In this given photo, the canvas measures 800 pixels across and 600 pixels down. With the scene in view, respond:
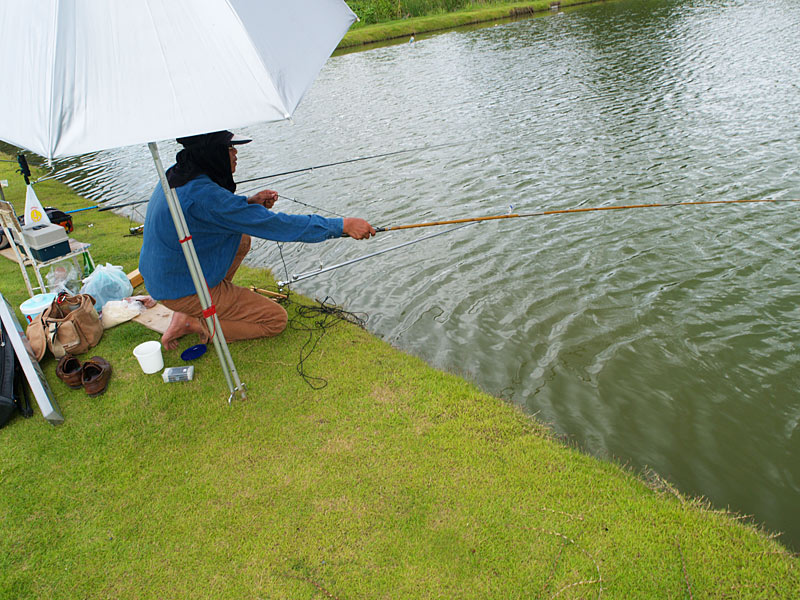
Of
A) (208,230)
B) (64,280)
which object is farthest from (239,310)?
(64,280)

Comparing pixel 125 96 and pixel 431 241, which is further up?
pixel 125 96

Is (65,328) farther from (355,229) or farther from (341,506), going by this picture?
(341,506)

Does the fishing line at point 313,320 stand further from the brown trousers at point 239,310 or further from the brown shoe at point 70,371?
the brown shoe at point 70,371

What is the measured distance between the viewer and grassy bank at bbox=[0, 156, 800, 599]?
8.52 ft

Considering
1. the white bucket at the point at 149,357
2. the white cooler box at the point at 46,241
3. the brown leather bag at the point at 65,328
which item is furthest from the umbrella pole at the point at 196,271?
the white cooler box at the point at 46,241

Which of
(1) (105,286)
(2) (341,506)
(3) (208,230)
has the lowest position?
(2) (341,506)

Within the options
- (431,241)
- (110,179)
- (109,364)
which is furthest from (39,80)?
(110,179)

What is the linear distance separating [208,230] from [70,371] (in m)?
1.75

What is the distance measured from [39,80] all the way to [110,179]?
1218 centimetres

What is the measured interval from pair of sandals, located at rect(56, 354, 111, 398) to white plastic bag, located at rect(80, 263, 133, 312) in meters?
1.21

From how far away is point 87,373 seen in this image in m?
4.41

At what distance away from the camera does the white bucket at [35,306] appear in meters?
4.98

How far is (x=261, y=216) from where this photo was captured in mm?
3707

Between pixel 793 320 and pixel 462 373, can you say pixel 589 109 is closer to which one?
pixel 793 320
